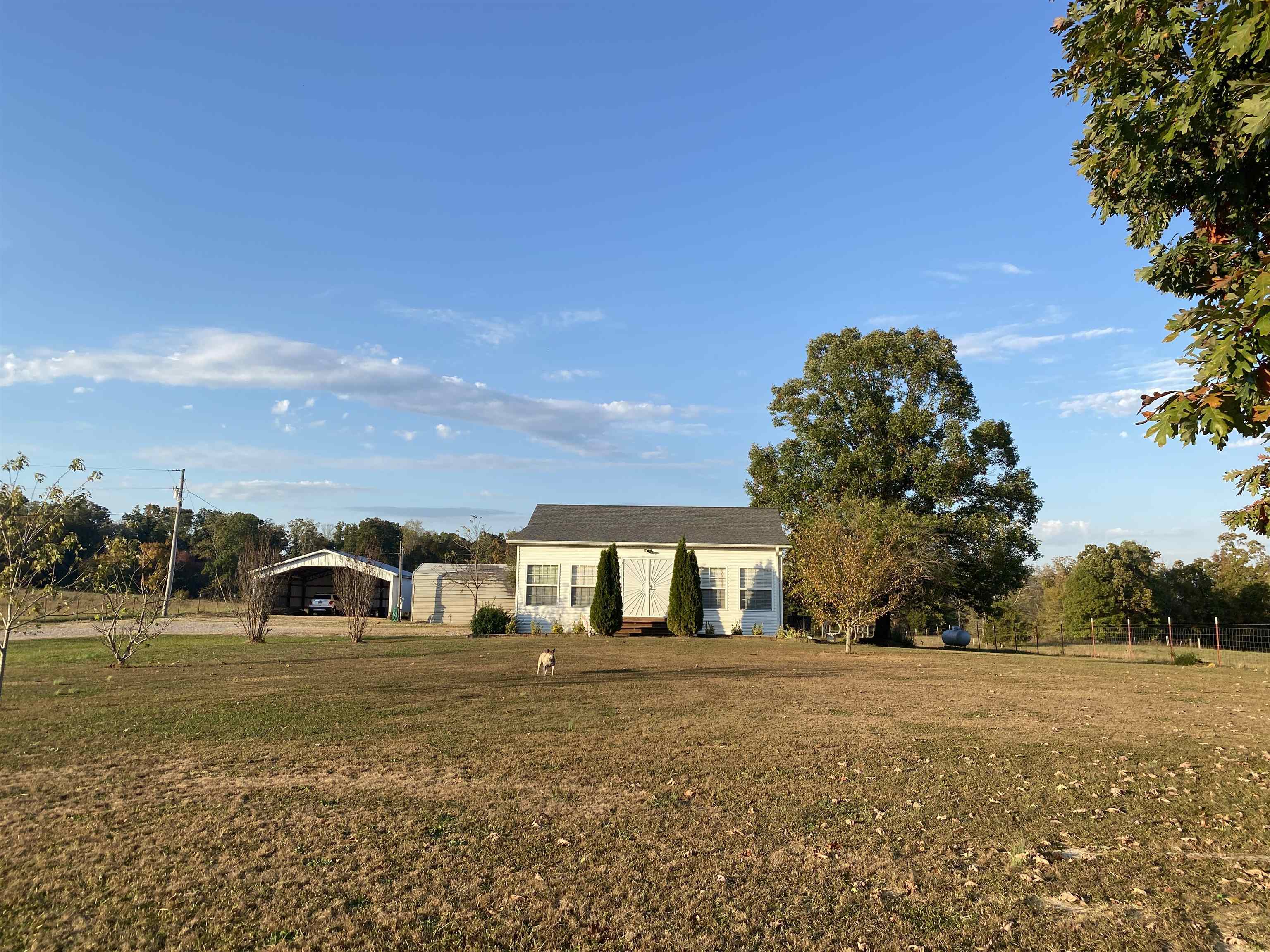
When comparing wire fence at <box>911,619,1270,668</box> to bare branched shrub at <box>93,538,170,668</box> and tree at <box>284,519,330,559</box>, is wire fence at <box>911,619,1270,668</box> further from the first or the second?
tree at <box>284,519,330,559</box>

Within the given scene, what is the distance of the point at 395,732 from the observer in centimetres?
873

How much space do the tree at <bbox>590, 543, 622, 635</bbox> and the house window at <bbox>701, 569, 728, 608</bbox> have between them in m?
3.71

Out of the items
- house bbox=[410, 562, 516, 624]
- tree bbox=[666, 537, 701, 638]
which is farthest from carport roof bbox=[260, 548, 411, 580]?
tree bbox=[666, 537, 701, 638]

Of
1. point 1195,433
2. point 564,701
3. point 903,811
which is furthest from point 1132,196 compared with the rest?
point 564,701

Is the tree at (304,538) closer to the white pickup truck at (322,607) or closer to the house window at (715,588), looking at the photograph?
the white pickup truck at (322,607)

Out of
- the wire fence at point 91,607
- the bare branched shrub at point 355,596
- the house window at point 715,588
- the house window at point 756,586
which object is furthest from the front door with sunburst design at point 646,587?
the wire fence at point 91,607

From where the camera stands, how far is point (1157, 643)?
28.0 meters

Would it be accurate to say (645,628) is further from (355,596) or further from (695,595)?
(355,596)

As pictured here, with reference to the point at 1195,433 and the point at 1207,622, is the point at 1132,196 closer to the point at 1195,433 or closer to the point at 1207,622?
the point at 1195,433

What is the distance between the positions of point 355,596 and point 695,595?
1298 cm

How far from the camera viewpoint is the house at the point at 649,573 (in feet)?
103

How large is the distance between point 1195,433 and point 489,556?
51.2 meters

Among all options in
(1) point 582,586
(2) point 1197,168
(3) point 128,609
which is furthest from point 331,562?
(2) point 1197,168

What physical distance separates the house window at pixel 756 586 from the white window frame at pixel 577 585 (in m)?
6.39
